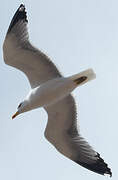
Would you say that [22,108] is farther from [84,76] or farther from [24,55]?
Answer: [84,76]

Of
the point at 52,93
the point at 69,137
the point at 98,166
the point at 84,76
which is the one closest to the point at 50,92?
the point at 52,93

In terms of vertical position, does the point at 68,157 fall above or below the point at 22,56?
below

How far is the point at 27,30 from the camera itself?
40.1 ft

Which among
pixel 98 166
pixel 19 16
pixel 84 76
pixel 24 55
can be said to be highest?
pixel 19 16

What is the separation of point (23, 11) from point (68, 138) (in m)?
2.60

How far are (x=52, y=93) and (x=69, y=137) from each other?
1178 mm

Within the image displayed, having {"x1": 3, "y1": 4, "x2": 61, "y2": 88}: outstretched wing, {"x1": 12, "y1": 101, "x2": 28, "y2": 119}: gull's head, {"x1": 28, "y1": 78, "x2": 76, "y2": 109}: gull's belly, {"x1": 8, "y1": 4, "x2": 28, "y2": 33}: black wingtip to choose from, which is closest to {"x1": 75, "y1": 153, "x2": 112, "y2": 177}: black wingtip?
{"x1": 28, "y1": 78, "x2": 76, "y2": 109}: gull's belly

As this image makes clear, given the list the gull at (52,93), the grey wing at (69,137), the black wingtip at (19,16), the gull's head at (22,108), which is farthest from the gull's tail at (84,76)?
the black wingtip at (19,16)

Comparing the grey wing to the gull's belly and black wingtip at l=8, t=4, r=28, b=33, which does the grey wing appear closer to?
the gull's belly

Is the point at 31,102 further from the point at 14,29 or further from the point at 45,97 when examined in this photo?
the point at 14,29

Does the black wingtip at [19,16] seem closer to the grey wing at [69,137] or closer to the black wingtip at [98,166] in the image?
the grey wing at [69,137]

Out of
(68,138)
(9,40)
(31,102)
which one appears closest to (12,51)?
(9,40)

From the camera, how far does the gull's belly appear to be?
1191 centimetres

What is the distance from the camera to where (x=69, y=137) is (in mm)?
12742
